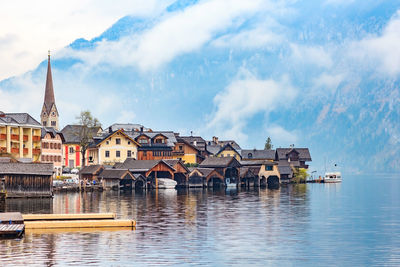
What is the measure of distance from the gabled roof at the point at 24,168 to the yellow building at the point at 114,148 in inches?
2559

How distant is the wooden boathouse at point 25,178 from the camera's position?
104 meters

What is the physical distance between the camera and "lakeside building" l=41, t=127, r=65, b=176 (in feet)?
538

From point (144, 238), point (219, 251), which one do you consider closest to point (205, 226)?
point (144, 238)

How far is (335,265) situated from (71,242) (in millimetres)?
20220

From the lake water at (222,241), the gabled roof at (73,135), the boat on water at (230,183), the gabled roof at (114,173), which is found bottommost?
the lake water at (222,241)

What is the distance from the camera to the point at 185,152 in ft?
605

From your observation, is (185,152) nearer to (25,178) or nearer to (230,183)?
(230,183)

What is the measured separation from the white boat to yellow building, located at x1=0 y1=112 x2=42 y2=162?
27.6 metres

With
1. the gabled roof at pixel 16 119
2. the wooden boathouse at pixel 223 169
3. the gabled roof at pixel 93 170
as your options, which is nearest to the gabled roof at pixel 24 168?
the gabled roof at pixel 16 119

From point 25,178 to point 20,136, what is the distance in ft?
152

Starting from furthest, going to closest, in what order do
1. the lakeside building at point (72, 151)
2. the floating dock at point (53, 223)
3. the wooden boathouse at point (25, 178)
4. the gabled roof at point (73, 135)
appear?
the gabled roof at point (73, 135) < the lakeside building at point (72, 151) < the wooden boathouse at point (25, 178) < the floating dock at point (53, 223)

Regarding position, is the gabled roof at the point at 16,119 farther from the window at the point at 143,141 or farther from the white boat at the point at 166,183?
the window at the point at 143,141

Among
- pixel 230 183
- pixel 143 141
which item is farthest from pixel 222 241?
pixel 143 141

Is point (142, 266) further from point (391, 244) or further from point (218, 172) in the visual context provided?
point (218, 172)
